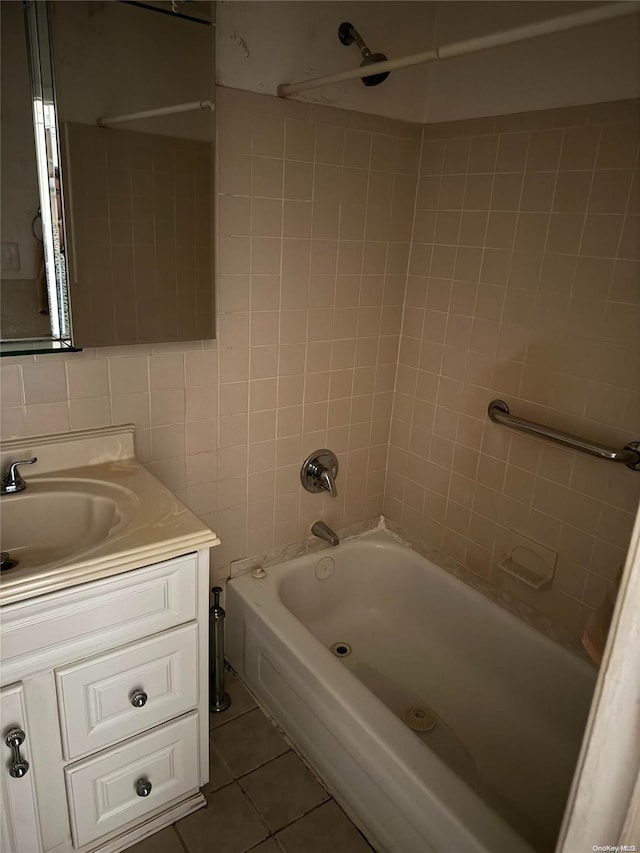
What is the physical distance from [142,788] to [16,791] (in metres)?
0.30

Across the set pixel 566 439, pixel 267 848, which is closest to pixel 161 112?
pixel 566 439

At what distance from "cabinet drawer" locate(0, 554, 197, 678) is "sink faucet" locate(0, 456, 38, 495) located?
1.22 ft

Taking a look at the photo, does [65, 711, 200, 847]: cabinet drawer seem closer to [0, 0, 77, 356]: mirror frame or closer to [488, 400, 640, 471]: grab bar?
[0, 0, 77, 356]: mirror frame

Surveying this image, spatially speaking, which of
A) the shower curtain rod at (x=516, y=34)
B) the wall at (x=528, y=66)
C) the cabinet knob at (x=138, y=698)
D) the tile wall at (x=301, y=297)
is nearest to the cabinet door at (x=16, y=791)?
the cabinet knob at (x=138, y=698)

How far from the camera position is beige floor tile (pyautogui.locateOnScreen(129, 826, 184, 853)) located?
4.73 ft

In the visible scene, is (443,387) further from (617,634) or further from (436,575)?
(617,634)

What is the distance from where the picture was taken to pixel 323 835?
1502mm

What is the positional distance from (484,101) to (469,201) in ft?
0.91

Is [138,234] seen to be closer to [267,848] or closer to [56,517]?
[56,517]

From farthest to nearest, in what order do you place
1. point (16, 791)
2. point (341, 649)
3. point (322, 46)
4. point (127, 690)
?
1. point (341, 649)
2. point (322, 46)
3. point (127, 690)
4. point (16, 791)

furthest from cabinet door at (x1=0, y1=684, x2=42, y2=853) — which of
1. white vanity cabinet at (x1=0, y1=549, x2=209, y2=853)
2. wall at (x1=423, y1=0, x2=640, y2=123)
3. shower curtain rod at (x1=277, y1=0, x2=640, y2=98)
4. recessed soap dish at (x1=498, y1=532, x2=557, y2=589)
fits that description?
wall at (x1=423, y1=0, x2=640, y2=123)

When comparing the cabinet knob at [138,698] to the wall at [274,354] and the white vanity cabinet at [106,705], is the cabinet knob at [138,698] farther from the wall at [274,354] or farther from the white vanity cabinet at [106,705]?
the wall at [274,354]

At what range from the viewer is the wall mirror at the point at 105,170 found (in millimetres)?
1279

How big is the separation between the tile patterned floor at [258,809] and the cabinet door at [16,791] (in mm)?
296
